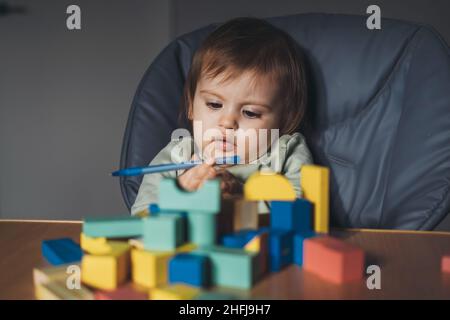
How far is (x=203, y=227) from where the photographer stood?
641mm

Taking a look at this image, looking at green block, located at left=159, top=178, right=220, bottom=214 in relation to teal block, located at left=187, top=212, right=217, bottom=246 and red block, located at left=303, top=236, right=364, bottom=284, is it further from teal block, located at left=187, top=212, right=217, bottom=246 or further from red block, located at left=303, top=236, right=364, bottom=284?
red block, located at left=303, top=236, right=364, bottom=284

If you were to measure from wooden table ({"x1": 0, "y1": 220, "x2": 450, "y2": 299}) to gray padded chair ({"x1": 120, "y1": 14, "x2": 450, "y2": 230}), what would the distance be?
0.71 ft

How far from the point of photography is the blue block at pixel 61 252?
2.26 feet

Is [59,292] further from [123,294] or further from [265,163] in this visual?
[265,163]

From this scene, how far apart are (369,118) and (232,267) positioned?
67cm

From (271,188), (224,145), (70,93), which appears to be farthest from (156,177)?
(70,93)

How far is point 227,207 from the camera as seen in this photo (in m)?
0.69

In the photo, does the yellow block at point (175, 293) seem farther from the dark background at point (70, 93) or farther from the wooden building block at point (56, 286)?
the dark background at point (70, 93)

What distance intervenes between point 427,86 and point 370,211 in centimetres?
27

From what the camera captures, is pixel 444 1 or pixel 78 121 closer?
pixel 444 1

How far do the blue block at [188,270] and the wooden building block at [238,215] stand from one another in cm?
9

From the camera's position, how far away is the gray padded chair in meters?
1.08
